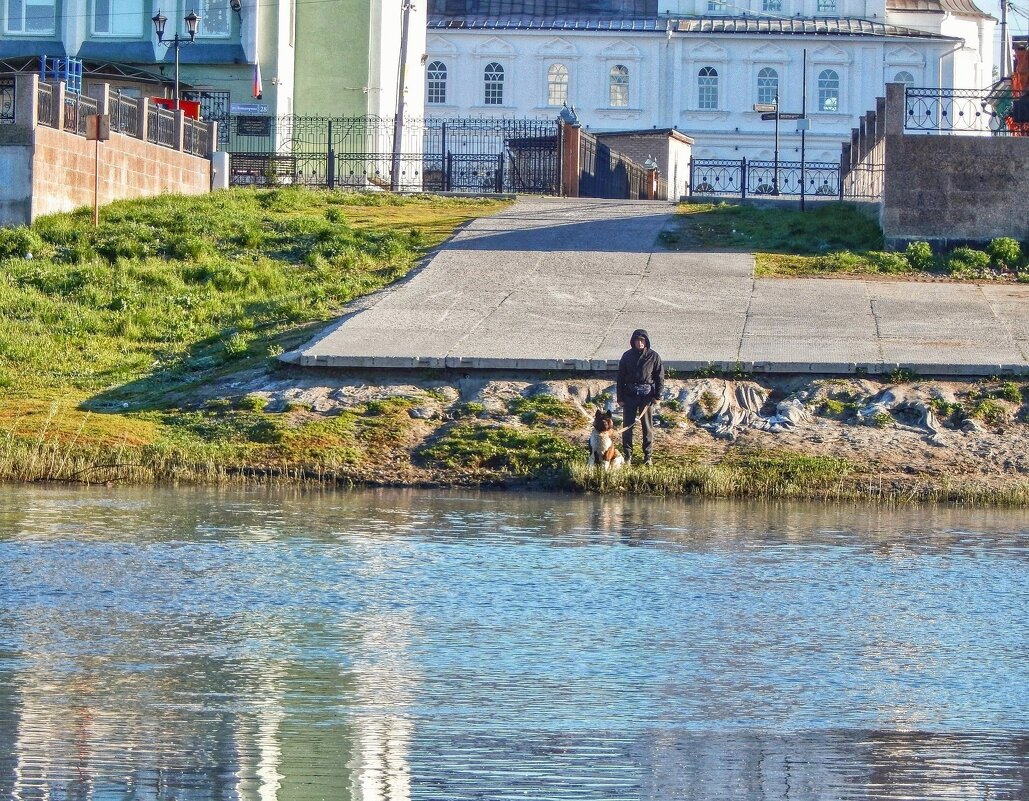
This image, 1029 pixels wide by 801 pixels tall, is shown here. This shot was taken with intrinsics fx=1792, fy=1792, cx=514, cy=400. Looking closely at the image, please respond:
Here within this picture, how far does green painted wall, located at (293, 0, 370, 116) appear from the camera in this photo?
53219 mm

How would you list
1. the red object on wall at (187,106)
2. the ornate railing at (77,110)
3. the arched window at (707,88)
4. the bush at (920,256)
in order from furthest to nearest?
the arched window at (707,88) → the red object on wall at (187,106) → the ornate railing at (77,110) → the bush at (920,256)

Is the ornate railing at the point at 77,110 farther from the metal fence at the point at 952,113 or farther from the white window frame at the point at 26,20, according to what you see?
the white window frame at the point at 26,20

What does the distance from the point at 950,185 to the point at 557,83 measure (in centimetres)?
5355

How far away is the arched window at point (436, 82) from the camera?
8150 cm

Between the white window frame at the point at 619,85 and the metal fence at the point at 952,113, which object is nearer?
the metal fence at the point at 952,113

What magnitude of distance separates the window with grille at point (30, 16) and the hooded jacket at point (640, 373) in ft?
116

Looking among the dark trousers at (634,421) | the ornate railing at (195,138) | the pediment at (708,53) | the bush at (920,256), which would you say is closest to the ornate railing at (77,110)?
the ornate railing at (195,138)

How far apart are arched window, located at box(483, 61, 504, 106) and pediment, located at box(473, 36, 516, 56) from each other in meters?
0.56

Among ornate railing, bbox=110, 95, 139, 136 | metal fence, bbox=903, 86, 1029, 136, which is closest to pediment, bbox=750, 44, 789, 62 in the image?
ornate railing, bbox=110, 95, 139, 136

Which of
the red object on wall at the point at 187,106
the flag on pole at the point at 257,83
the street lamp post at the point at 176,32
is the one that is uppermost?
the street lamp post at the point at 176,32

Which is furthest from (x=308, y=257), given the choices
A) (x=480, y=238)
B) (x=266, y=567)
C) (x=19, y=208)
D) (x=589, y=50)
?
(x=589, y=50)

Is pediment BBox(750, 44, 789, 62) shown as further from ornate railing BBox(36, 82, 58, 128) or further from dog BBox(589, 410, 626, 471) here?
dog BBox(589, 410, 626, 471)

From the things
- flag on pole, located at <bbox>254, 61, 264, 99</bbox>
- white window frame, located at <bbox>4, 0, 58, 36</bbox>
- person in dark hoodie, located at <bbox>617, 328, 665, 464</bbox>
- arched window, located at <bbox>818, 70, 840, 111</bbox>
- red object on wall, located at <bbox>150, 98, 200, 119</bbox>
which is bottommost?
person in dark hoodie, located at <bbox>617, 328, 665, 464</bbox>

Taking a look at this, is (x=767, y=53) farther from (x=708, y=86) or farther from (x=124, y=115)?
(x=124, y=115)
